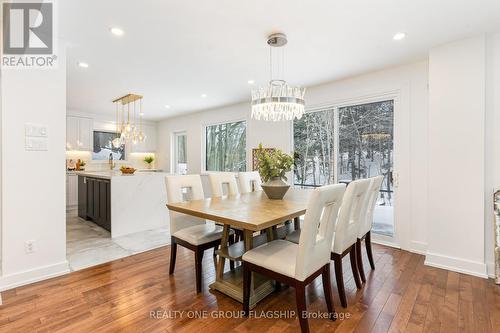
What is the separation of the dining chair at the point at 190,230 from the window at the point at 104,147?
5382 millimetres

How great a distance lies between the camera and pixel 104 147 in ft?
23.0

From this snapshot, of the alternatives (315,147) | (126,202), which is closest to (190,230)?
(126,202)

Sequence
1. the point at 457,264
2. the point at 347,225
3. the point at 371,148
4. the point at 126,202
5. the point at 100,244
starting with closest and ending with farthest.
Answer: the point at 347,225
the point at 457,264
the point at 100,244
the point at 371,148
the point at 126,202

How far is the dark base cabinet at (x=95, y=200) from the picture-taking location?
4016mm

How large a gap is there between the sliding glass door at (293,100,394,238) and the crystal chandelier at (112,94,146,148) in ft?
10.7

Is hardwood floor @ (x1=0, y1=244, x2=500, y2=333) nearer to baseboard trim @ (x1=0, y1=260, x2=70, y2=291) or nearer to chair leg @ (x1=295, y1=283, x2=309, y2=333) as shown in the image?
baseboard trim @ (x1=0, y1=260, x2=70, y2=291)

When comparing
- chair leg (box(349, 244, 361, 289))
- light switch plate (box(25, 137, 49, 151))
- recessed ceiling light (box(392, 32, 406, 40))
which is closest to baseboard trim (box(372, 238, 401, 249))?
chair leg (box(349, 244, 361, 289))

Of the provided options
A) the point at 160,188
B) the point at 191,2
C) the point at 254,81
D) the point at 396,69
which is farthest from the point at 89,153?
the point at 396,69

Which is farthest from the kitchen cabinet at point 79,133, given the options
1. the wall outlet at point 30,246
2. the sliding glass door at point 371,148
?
the sliding glass door at point 371,148

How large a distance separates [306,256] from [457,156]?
2445mm

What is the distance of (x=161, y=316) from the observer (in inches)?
76.2

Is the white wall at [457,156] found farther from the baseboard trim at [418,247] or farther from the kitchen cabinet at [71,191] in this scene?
the kitchen cabinet at [71,191]

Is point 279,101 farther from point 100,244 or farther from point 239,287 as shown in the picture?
point 100,244

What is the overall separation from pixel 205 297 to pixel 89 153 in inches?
246
